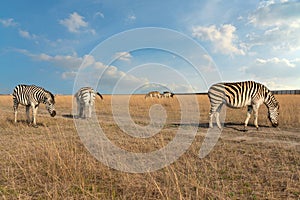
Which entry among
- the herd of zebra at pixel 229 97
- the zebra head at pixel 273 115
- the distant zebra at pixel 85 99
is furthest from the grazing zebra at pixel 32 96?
the zebra head at pixel 273 115

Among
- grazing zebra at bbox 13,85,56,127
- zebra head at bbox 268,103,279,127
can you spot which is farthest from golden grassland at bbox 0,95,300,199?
grazing zebra at bbox 13,85,56,127

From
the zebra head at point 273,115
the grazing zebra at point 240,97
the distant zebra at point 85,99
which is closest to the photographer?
the grazing zebra at point 240,97

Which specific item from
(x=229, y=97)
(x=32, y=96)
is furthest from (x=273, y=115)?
(x=32, y=96)

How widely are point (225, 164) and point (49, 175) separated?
410cm

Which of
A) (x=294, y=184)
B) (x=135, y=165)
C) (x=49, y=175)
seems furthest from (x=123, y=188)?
(x=294, y=184)

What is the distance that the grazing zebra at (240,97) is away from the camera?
11.3 metres

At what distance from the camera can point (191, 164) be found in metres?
5.59

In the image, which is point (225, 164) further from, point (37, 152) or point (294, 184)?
point (37, 152)

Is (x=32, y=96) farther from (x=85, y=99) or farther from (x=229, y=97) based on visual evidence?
(x=229, y=97)

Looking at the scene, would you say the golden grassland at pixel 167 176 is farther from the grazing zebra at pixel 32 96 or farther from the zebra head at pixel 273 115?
the grazing zebra at pixel 32 96

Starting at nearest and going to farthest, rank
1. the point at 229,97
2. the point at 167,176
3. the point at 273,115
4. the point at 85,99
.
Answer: the point at 167,176 → the point at 229,97 → the point at 273,115 → the point at 85,99

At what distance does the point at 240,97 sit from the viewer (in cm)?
1133

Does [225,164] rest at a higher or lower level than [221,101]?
lower

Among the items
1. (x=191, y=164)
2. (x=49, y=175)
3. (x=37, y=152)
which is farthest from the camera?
(x=37, y=152)
